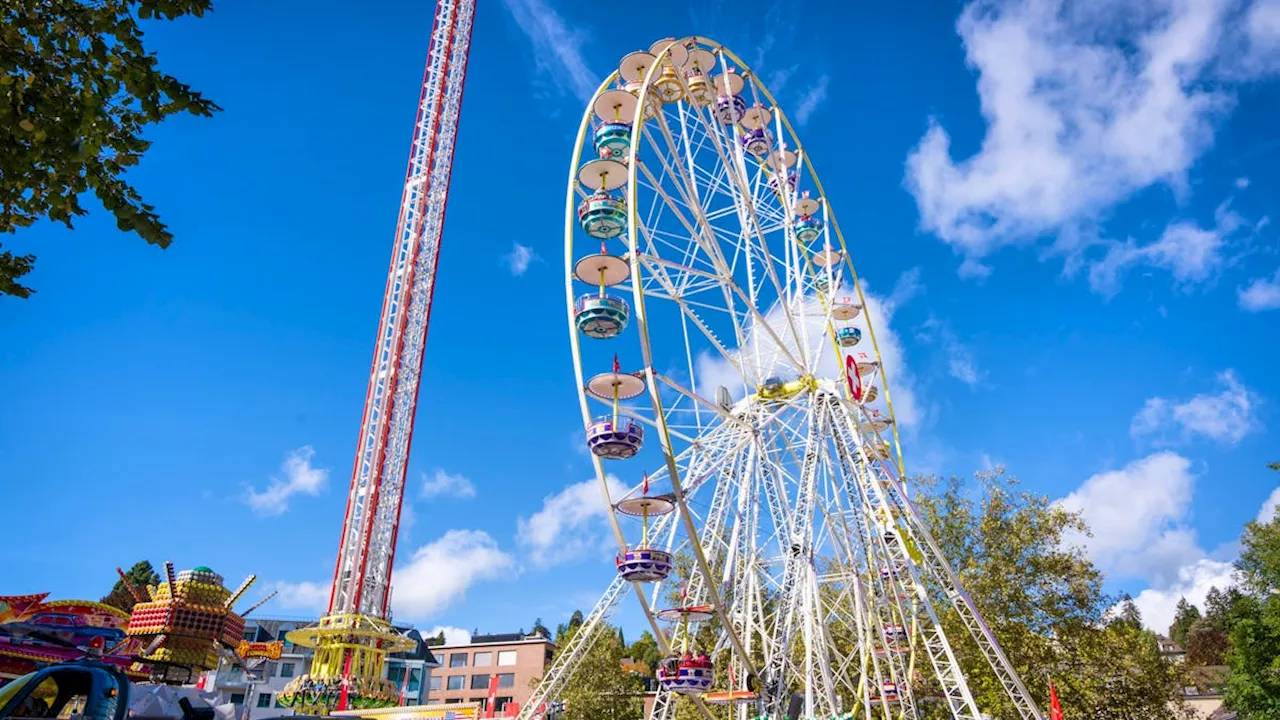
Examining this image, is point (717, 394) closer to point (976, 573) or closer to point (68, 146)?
point (976, 573)

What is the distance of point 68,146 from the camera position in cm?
666

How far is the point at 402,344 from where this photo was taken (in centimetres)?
4725

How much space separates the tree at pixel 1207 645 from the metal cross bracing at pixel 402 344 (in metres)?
65.7

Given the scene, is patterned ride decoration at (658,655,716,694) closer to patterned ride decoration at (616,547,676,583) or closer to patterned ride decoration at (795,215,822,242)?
patterned ride decoration at (616,547,676,583)

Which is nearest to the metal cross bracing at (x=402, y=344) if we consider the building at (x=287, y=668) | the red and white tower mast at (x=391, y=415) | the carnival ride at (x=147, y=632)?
the red and white tower mast at (x=391, y=415)

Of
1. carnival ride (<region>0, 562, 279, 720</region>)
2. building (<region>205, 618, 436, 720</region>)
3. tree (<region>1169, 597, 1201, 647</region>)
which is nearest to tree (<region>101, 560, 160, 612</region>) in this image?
building (<region>205, 618, 436, 720</region>)

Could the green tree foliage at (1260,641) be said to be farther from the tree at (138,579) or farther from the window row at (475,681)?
the tree at (138,579)

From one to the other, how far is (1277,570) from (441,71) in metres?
55.2

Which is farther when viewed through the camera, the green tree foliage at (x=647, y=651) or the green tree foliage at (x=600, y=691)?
the green tree foliage at (x=647, y=651)

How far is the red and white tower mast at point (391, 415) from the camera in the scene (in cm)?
3788

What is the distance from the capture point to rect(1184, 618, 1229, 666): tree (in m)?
70.3

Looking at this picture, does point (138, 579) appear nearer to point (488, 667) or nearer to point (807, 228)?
point (488, 667)

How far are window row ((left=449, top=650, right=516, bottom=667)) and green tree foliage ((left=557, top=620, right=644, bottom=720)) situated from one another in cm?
2768

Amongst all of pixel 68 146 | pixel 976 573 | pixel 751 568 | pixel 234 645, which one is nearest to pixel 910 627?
pixel 976 573
